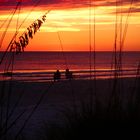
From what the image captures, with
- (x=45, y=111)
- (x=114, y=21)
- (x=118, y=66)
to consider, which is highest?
(x=114, y=21)

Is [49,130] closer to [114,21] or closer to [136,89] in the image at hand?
[136,89]

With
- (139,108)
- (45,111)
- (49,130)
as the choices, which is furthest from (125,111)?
(45,111)

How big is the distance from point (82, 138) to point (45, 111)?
13.8 ft

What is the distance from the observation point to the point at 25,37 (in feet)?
8.93

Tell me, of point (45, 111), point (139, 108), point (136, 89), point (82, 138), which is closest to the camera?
point (82, 138)

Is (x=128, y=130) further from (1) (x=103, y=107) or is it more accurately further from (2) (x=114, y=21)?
(2) (x=114, y=21)

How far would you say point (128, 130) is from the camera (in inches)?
129

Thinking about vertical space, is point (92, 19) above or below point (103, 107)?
above

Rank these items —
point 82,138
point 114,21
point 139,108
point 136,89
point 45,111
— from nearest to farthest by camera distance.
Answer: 1. point 82,138
2. point 139,108
3. point 136,89
4. point 114,21
5. point 45,111

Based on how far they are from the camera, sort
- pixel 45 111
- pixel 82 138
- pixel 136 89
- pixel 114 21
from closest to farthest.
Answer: pixel 82 138 → pixel 136 89 → pixel 114 21 → pixel 45 111

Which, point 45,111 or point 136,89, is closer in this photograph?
point 136,89

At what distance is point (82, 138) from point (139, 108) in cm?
57

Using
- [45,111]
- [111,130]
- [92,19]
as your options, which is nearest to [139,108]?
[111,130]

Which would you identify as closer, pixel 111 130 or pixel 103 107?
pixel 111 130
